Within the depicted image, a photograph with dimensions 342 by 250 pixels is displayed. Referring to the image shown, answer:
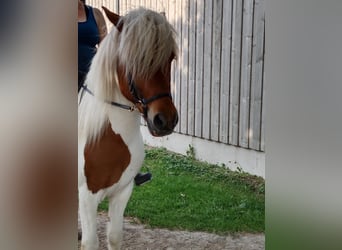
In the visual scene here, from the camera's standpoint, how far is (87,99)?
0.69 meters

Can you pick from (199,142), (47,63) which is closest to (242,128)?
(199,142)

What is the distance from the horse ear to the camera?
2.15 feet

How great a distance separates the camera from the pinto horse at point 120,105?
0.69 meters

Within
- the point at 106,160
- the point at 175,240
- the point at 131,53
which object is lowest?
the point at 175,240

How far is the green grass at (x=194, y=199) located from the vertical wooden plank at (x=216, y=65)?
11cm

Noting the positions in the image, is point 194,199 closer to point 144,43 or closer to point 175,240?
point 175,240

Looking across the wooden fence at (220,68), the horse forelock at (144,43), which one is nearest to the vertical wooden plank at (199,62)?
the wooden fence at (220,68)

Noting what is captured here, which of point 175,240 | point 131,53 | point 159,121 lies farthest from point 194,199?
point 131,53

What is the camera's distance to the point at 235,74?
2.68 feet

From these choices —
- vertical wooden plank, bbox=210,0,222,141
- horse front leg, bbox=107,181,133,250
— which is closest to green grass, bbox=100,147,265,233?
horse front leg, bbox=107,181,133,250

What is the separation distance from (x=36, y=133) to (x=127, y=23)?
1.15 ft

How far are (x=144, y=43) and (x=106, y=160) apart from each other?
24 cm

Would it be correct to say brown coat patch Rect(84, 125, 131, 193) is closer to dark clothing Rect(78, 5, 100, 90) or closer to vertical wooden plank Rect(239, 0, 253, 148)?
dark clothing Rect(78, 5, 100, 90)

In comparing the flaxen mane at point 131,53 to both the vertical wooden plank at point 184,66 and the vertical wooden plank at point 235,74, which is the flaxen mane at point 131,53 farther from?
the vertical wooden plank at point 235,74
